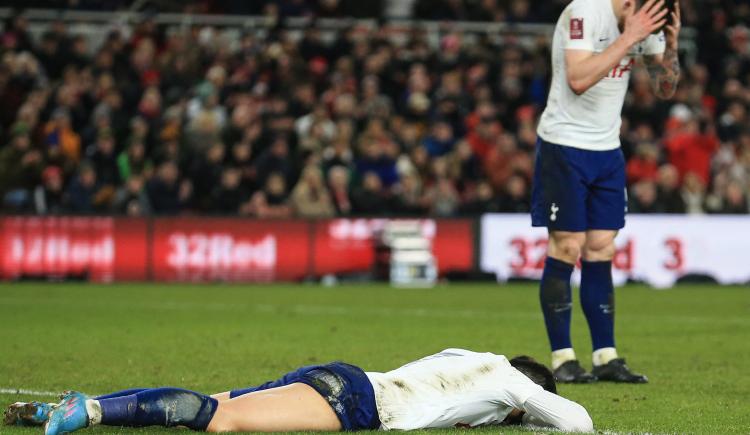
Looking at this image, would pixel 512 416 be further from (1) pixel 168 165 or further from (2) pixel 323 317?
(1) pixel 168 165

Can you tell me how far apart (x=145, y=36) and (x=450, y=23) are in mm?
5852

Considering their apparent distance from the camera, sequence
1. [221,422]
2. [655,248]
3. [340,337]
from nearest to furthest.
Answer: [221,422] → [340,337] → [655,248]

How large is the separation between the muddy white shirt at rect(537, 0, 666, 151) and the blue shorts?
8 cm

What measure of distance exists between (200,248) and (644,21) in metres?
12.1

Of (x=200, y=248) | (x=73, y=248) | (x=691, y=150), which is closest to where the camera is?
(x=73, y=248)

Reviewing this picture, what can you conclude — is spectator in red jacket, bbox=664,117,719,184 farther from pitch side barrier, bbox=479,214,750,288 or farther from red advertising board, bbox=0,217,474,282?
red advertising board, bbox=0,217,474,282

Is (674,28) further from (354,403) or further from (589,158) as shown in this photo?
(354,403)

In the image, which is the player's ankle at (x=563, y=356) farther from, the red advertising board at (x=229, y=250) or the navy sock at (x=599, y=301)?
the red advertising board at (x=229, y=250)

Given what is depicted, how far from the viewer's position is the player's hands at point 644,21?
8281mm

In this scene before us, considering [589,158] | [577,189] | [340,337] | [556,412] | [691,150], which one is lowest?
[340,337]

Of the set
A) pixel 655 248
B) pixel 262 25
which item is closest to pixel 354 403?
pixel 655 248

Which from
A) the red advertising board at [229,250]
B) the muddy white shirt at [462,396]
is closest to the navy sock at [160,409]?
the muddy white shirt at [462,396]

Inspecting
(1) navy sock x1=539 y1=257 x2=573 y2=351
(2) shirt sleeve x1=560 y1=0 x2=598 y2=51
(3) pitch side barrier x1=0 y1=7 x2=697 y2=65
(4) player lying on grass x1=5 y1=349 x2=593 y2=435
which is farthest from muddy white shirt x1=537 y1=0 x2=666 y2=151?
(3) pitch side barrier x1=0 y1=7 x2=697 y2=65

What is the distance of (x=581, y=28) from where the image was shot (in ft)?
27.7
